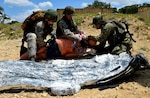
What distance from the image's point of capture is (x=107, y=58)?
5.72 metres

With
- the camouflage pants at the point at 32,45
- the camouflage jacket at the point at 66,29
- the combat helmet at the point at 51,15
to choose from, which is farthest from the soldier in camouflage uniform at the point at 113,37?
the camouflage pants at the point at 32,45

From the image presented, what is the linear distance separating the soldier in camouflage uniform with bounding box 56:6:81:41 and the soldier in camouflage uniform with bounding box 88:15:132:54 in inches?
17.4

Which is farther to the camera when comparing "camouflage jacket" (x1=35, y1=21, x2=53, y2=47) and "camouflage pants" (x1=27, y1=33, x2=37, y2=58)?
"camouflage jacket" (x1=35, y1=21, x2=53, y2=47)

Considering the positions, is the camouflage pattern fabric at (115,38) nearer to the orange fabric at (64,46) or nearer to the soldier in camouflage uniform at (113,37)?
the soldier in camouflage uniform at (113,37)

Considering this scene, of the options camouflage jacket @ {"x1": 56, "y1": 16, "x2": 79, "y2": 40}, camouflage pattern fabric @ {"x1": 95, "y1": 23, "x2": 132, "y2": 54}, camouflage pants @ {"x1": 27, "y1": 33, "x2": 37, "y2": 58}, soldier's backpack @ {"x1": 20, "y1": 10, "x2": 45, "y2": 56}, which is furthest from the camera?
soldier's backpack @ {"x1": 20, "y1": 10, "x2": 45, "y2": 56}

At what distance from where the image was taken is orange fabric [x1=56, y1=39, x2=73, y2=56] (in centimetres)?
613

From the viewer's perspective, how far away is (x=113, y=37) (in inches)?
244

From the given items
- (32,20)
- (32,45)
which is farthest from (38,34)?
(32,20)

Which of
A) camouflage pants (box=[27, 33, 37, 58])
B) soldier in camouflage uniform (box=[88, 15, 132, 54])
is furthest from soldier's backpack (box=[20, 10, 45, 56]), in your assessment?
soldier in camouflage uniform (box=[88, 15, 132, 54])

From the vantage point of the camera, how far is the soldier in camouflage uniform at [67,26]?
6199 millimetres

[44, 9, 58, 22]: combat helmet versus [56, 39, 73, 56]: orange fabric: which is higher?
[44, 9, 58, 22]: combat helmet

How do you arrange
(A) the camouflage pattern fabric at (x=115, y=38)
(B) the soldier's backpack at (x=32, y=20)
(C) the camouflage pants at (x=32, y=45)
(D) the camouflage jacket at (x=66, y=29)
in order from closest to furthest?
1. (C) the camouflage pants at (x=32, y=45)
2. (A) the camouflage pattern fabric at (x=115, y=38)
3. (D) the camouflage jacket at (x=66, y=29)
4. (B) the soldier's backpack at (x=32, y=20)

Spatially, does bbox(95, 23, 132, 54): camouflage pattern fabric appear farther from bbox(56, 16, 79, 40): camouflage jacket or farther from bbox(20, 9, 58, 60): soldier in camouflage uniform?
bbox(20, 9, 58, 60): soldier in camouflage uniform

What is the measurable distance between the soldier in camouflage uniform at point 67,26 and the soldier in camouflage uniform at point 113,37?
1.45ft
